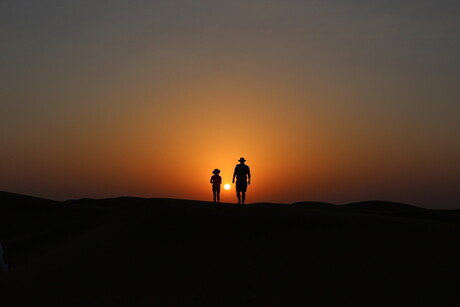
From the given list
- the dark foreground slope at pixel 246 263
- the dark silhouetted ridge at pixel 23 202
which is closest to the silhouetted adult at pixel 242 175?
the dark foreground slope at pixel 246 263

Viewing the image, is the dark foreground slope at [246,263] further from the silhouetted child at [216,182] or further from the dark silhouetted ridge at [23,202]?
the dark silhouetted ridge at [23,202]

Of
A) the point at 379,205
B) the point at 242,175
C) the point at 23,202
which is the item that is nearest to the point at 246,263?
the point at 242,175

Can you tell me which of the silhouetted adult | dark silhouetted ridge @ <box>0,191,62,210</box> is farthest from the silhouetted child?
dark silhouetted ridge @ <box>0,191,62,210</box>

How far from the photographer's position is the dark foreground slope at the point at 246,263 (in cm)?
1302

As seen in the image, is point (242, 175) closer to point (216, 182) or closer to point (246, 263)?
point (216, 182)

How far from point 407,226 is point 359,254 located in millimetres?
5769

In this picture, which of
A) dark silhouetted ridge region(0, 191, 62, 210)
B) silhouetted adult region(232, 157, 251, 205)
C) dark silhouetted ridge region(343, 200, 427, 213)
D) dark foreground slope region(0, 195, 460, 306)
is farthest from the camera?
dark silhouetted ridge region(343, 200, 427, 213)

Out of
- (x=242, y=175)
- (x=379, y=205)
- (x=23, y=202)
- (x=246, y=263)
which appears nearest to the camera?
(x=246, y=263)

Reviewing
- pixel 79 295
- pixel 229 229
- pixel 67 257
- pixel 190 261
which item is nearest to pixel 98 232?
pixel 67 257

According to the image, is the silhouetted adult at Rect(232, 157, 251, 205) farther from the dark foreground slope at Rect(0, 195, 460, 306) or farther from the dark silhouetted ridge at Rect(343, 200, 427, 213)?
the dark silhouetted ridge at Rect(343, 200, 427, 213)

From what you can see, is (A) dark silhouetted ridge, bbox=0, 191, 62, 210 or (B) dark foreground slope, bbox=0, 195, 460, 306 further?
(A) dark silhouetted ridge, bbox=0, 191, 62, 210

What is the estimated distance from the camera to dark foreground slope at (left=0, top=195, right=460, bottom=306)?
13.0 m

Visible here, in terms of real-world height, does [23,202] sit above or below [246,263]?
above

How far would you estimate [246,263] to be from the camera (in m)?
15.7
